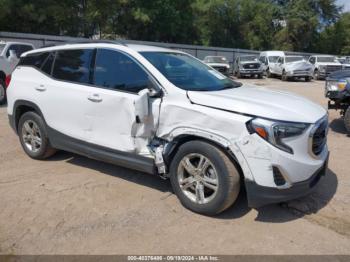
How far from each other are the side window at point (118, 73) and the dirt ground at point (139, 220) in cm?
125

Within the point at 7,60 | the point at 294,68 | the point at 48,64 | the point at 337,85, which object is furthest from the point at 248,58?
the point at 48,64

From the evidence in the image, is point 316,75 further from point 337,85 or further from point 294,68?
point 337,85

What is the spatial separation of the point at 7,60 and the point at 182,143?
31.2 feet

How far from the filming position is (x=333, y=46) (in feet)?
195

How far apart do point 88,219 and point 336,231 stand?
2.47 metres

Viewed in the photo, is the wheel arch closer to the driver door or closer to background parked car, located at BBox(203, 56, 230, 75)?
the driver door

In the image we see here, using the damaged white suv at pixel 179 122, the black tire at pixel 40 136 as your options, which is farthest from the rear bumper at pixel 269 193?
the black tire at pixel 40 136

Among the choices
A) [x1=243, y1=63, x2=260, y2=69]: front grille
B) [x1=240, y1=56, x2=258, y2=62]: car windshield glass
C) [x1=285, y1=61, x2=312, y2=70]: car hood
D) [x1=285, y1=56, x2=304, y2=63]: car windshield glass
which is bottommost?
[x1=243, y1=63, x2=260, y2=69]: front grille

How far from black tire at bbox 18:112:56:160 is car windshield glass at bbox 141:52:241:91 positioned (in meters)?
1.96

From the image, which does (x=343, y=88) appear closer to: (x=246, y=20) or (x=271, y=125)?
(x=271, y=125)

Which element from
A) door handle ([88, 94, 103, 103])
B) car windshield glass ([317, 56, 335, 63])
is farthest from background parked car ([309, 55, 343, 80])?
door handle ([88, 94, 103, 103])

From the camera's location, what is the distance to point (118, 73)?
4.44 meters

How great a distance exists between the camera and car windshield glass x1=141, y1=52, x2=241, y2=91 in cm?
423

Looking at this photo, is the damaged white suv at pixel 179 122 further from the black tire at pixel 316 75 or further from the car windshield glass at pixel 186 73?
the black tire at pixel 316 75
